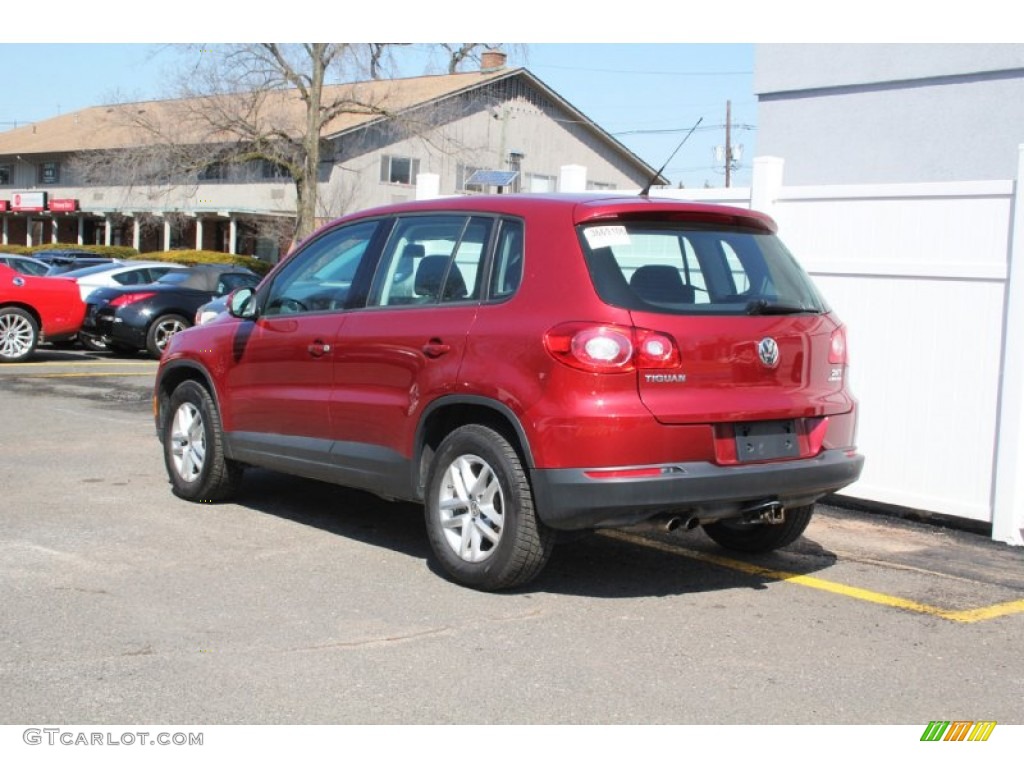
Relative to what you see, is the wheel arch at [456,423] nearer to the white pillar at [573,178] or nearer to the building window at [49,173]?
the white pillar at [573,178]

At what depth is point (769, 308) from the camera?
225 inches

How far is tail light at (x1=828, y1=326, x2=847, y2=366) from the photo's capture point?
5.97m

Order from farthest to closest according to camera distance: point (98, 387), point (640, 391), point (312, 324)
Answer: point (98, 387) < point (312, 324) < point (640, 391)

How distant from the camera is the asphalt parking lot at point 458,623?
4.35 meters

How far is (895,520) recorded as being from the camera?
26.0 feet

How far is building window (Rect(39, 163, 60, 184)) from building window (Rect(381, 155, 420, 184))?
1992 cm

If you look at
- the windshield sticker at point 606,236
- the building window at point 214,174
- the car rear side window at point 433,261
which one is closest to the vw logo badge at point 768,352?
the windshield sticker at point 606,236

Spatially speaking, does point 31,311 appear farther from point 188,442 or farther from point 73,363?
point 188,442

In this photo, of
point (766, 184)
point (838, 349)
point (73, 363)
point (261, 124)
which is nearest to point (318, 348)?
point (838, 349)

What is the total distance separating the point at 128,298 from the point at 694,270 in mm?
14282

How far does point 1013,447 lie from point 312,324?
4.10 m

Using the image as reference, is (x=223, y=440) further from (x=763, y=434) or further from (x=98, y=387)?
(x=98, y=387)

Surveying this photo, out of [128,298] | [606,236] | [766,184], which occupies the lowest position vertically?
[128,298]

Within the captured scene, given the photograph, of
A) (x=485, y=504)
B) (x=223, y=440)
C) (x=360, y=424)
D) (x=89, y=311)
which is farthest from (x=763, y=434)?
(x=89, y=311)
